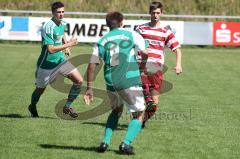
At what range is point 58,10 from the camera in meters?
11.6

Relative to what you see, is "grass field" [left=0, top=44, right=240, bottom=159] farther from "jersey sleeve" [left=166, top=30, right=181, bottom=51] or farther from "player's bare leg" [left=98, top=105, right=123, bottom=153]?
"jersey sleeve" [left=166, top=30, right=181, bottom=51]

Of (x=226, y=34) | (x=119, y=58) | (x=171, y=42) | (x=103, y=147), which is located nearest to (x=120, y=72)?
(x=119, y=58)

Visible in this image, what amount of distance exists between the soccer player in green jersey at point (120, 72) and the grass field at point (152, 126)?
0.97 feet

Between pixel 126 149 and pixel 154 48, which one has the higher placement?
pixel 154 48

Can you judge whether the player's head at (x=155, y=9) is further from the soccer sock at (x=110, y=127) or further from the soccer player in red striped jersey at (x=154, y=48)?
the soccer sock at (x=110, y=127)

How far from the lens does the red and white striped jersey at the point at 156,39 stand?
10.9 meters

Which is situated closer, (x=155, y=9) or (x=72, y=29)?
(x=155, y=9)

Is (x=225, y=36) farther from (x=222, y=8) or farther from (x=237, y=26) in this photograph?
(x=222, y=8)

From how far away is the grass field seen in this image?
360 inches

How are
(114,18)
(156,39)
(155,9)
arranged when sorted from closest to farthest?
(114,18), (155,9), (156,39)

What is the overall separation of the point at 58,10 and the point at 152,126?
243 centimetres

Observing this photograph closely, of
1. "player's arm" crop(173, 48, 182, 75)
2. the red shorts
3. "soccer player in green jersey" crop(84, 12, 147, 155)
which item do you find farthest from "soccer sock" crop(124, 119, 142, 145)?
the red shorts

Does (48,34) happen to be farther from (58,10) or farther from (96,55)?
(96,55)

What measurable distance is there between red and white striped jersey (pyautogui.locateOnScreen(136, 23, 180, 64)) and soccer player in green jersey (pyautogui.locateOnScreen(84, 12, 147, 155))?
5.96 feet
